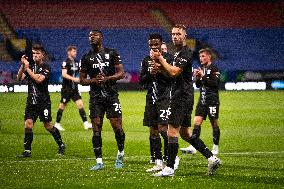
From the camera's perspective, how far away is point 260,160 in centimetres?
1486

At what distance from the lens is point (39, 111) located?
15867mm

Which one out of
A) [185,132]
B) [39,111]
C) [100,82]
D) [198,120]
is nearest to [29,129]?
[39,111]

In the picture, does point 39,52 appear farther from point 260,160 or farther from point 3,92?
point 3,92

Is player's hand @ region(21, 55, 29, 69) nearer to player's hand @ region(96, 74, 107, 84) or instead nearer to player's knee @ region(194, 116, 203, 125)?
player's hand @ region(96, 74, 107, 84)

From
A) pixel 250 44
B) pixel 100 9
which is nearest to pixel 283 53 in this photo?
pixel 250 44

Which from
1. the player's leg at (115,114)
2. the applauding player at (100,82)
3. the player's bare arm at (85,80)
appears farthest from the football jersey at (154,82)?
the player's bare arm at (85,80)

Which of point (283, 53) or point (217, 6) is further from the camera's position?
point (217, 6)

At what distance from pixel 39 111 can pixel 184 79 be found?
4980mm

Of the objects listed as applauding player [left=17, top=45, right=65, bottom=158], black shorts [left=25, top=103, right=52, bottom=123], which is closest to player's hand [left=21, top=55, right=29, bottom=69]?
applauding player [left=17, top=45, right=65, bottom=158]

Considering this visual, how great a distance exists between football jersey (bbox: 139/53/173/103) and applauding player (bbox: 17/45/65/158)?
283 cm

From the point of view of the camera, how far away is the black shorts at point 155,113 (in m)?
13.4

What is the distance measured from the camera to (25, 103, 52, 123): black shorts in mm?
15812

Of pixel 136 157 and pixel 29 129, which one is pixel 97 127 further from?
pixel 29 129

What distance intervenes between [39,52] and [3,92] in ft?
78.8
